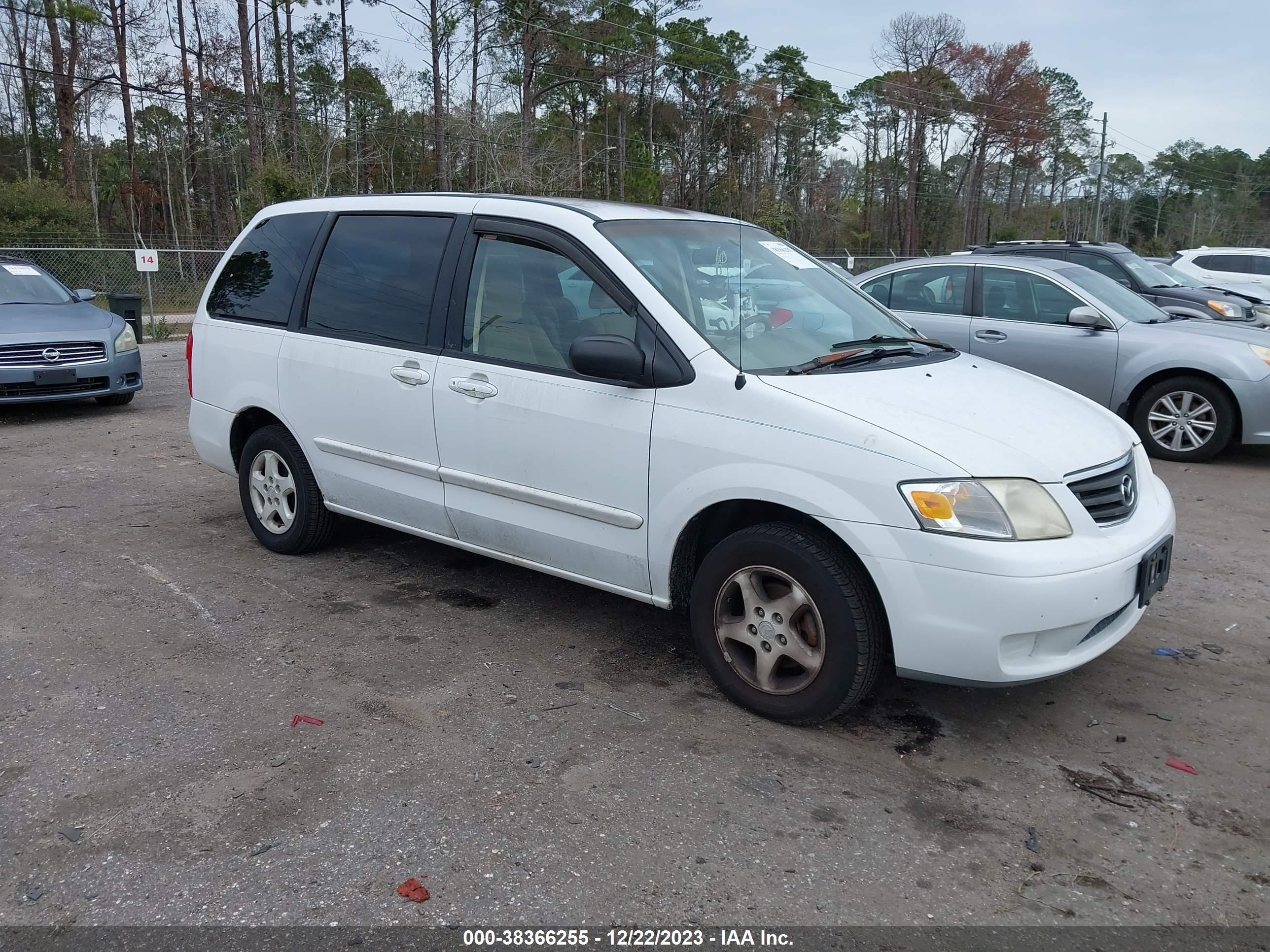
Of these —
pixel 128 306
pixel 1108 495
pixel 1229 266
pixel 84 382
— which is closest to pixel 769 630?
pixel 1108 495

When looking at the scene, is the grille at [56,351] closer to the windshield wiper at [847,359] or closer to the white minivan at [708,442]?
the white minivan at [708,442]

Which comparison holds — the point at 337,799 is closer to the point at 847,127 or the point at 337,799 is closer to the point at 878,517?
the point at 878,517

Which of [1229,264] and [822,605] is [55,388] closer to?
[822,605]

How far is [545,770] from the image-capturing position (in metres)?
3.37

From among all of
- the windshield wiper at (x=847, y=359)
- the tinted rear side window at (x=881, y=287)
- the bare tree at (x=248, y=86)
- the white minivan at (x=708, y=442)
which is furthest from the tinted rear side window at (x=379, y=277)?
the bare tree at (x=248, y=86)

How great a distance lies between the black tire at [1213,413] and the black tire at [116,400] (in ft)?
31.1

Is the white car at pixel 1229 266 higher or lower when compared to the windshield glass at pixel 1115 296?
higher

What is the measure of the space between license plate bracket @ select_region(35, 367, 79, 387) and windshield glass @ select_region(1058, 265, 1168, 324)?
8.97 m

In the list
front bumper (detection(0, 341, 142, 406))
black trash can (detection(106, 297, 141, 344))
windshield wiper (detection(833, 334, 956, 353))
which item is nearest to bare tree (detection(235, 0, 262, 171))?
black trash can (detection(106, 297, 141, 344))

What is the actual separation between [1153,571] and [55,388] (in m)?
9.45

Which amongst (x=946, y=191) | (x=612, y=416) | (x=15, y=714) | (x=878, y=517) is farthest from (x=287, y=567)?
(x=946, y=191)

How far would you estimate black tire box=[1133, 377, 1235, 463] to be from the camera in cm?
798

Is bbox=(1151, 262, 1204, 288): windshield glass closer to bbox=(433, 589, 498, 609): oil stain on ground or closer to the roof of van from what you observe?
the roof of van

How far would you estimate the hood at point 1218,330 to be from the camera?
8.10 metres
